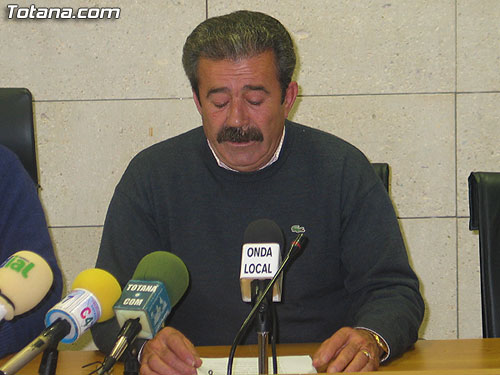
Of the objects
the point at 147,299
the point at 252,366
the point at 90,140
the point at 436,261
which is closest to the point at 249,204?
the point at 252,366

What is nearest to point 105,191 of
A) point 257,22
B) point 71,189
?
point 71,189

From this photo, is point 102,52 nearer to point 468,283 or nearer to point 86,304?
point 468,283

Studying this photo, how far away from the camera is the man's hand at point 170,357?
1.35 metres

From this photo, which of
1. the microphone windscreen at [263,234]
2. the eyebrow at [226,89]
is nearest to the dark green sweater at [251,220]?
the eyebrow at [226,89]

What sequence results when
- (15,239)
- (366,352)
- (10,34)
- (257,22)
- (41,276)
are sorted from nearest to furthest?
A: 1. (41,276)
2. (366,352)
3. (15,239)
4. (257,22)
5. (10,34)

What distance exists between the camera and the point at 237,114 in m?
1.80

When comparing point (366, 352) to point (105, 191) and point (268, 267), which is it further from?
point (105, 191)

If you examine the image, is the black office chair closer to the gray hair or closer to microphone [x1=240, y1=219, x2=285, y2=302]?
the gray hair

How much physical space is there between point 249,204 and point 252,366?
566mm

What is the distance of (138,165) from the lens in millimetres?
1986

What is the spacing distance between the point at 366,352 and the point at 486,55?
5.36ft
